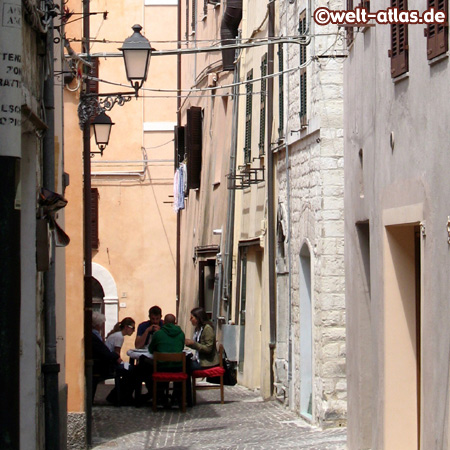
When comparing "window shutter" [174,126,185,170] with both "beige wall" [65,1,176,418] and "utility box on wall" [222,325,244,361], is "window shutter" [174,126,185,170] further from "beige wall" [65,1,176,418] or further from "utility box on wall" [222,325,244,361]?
"utility box on wall" [222,325,244,361]

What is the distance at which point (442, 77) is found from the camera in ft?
26.6

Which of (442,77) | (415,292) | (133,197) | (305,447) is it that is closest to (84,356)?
(305,447)

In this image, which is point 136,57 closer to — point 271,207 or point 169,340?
point 169,340

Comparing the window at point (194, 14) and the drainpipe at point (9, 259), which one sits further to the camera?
the window at point (194, 14)

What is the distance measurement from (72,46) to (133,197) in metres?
19.3

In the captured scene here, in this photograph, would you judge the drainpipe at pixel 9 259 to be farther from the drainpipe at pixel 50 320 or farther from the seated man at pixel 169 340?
the seated man at pixel 169 340

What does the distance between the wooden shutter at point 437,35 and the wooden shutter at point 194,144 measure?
2020 cm

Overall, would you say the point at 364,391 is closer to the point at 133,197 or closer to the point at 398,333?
the point at 398,333

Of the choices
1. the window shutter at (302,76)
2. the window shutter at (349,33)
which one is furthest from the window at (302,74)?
the window shutter at (349,33)

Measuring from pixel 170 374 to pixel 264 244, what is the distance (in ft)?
10.2

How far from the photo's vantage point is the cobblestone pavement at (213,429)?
13.2 m

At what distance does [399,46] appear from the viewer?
9.48 m

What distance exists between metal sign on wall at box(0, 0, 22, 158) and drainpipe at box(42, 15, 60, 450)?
534cm

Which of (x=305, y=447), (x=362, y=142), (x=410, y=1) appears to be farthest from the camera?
(x=305, y=447)
